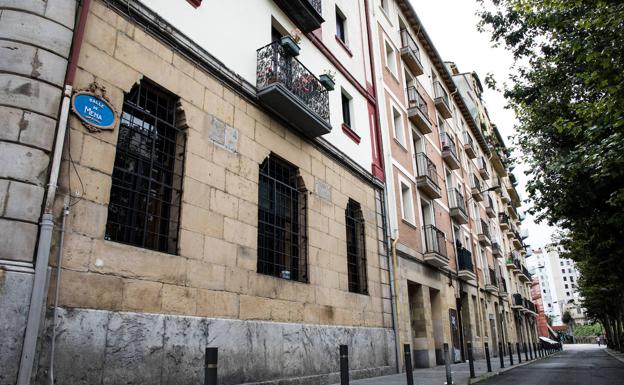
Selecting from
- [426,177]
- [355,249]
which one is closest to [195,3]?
[355,249]

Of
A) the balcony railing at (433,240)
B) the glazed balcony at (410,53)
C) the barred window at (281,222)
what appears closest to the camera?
the barred window at (281,222)

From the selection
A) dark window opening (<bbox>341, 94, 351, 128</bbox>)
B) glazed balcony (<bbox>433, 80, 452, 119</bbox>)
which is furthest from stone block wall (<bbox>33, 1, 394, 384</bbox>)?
glazed balcony (<bbox>433, 80, 452, 119</bbox>)

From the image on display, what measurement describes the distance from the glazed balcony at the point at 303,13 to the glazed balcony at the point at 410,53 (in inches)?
318

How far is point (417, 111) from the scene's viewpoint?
59.7 feet

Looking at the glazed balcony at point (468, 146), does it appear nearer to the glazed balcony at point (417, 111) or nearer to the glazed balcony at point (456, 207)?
the glazed balcony at point (456, 207)

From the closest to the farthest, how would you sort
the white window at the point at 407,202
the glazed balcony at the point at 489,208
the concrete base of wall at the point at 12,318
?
the concrete base of wall at the point at 12,318
the white window at the point at 407,202
the glazed balcony at the point at 489,208

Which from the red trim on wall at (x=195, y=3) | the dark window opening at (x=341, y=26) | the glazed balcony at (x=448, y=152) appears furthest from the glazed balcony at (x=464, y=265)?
the red trim on wall at (x=195, y=3)

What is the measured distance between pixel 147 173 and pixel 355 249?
22.3ft

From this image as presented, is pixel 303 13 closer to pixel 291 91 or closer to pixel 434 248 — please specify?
pixel 291 91

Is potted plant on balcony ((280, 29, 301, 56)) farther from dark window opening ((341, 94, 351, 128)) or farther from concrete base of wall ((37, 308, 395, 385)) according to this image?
concrete base of wall ((37, 308, 395, 385))

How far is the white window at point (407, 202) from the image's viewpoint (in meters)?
16.4

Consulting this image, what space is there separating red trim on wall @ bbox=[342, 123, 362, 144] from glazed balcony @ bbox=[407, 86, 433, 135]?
563cm

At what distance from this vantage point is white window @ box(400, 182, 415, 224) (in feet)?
53.7

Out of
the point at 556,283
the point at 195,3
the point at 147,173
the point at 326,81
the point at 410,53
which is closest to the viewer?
the point at 147,173
